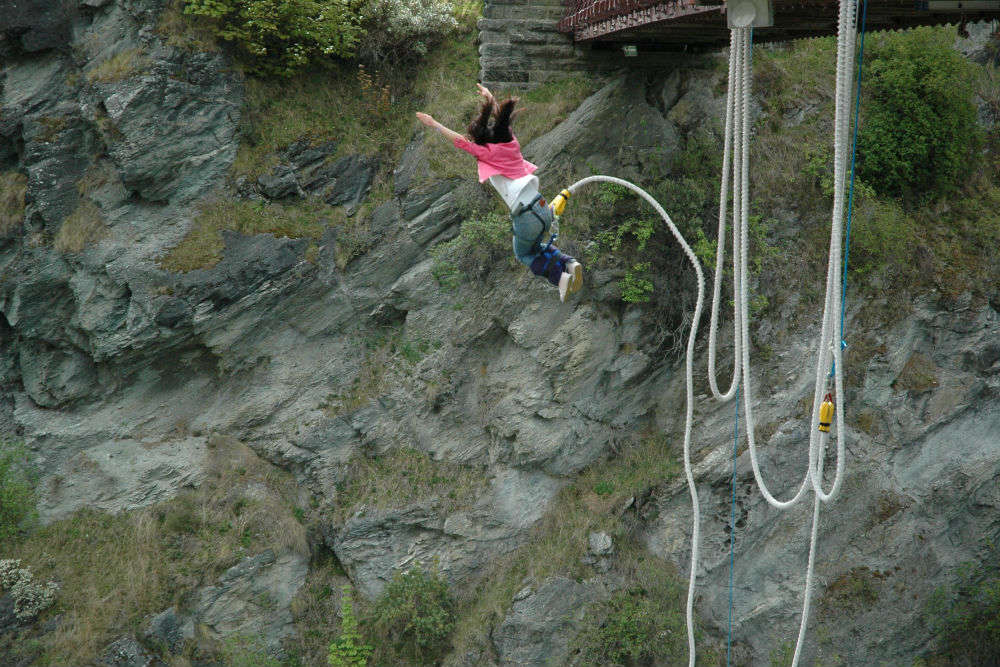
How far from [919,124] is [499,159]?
7.51 meters

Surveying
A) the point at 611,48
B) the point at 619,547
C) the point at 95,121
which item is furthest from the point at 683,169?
the point at 95,121

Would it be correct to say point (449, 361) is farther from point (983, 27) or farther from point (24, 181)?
point (983, 27)

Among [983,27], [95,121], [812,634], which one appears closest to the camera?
[812,634]

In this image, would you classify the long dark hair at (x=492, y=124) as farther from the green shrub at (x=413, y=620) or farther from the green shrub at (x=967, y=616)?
the green shrub at (x=967, y=616)

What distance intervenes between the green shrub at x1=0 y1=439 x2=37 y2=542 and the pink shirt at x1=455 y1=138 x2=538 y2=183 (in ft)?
28.1

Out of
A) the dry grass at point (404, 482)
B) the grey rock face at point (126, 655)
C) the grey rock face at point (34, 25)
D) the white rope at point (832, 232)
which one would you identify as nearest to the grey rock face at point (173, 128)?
the grey rock face at point (34, 25)

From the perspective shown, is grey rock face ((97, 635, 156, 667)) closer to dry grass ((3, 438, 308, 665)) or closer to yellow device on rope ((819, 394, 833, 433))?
dry grass ((3, 438, 308, 665))

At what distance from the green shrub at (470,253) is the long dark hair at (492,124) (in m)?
4.08

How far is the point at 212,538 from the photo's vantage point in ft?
35.1

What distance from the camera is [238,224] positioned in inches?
438

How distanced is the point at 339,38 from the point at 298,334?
4671mm

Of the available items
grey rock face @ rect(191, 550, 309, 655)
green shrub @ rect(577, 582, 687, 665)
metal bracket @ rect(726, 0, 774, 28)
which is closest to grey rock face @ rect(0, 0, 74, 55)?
grey rock face @ rect(191, 550, 309, 655)

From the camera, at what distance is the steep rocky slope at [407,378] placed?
10.2m

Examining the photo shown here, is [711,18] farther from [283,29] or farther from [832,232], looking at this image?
[283,29]
